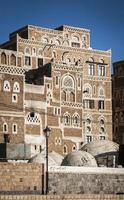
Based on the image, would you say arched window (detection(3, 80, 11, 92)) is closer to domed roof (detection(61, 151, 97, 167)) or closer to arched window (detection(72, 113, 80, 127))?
arched window (detection(72, 113, 80, 127))

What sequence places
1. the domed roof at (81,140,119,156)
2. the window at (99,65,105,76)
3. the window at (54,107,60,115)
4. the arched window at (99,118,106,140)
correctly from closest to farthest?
the domed roof at (81,140,119,156), the window at (54,107,60,115), the arched window at (99,118,106,140), the window at (99,65,105,76)

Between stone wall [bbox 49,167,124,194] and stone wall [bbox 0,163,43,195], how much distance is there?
4.17 feet

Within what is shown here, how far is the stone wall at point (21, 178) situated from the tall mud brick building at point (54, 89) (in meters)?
21.6

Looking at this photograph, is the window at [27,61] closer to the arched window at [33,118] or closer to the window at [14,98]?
the arched window at [33,118]

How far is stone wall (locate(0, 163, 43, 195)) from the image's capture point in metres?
33.2

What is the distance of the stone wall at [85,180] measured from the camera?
36750mm

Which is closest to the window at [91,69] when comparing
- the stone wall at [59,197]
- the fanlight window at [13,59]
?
the fanlight window at [13,59]

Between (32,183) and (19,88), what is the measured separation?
27317 millimetres

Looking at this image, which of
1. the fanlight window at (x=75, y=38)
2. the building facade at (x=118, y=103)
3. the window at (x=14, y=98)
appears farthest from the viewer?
the building facade at (x=118, y=103)

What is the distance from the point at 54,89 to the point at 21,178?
31803 millimetres

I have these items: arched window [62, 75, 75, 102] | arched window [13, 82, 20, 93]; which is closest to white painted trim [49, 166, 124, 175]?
arched window [13, 82, 20, 93]

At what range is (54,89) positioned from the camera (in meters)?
65.5

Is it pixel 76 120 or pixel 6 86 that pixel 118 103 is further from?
pixel 6 86

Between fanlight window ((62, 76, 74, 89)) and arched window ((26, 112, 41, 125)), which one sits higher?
fanlight window ((62, 76, 74, 89))
